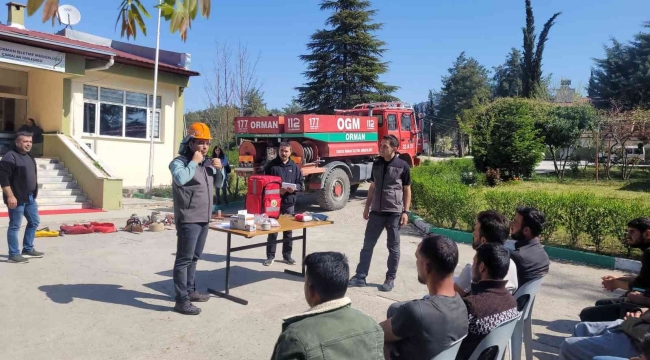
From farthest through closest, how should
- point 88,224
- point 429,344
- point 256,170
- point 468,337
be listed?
point 256,170
point 88,224
point 468,337
point 429,344

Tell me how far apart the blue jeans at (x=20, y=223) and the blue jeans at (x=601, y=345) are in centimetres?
624

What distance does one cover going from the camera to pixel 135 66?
15117mm

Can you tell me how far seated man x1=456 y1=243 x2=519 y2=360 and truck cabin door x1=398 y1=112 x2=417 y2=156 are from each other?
36.4 feet

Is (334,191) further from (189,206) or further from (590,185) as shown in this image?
(590,185)

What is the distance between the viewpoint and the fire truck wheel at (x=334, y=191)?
1149 cm

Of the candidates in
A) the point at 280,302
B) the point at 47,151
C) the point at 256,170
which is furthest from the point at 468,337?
the point at 47,151

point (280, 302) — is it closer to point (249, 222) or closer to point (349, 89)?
point (249, 222)

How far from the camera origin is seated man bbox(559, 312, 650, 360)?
A: 2.82 meters

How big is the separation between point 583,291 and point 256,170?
743 cm

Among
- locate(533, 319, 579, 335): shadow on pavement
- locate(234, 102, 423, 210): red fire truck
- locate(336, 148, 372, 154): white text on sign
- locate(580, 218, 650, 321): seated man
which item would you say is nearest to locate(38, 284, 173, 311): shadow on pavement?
locate(533, 319, 579, 335): shadow on pavement

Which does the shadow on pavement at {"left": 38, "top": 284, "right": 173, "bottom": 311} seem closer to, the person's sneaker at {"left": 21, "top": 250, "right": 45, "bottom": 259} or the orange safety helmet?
the person's sneaker at {"left": 21, "top": 250, "right": 45, "bottom": 259}

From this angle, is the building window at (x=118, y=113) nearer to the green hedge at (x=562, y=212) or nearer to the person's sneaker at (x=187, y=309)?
the green hedge at (x=562, y=212)

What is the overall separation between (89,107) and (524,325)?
14119mm

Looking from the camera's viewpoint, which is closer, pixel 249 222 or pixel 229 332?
pixel 229 332
